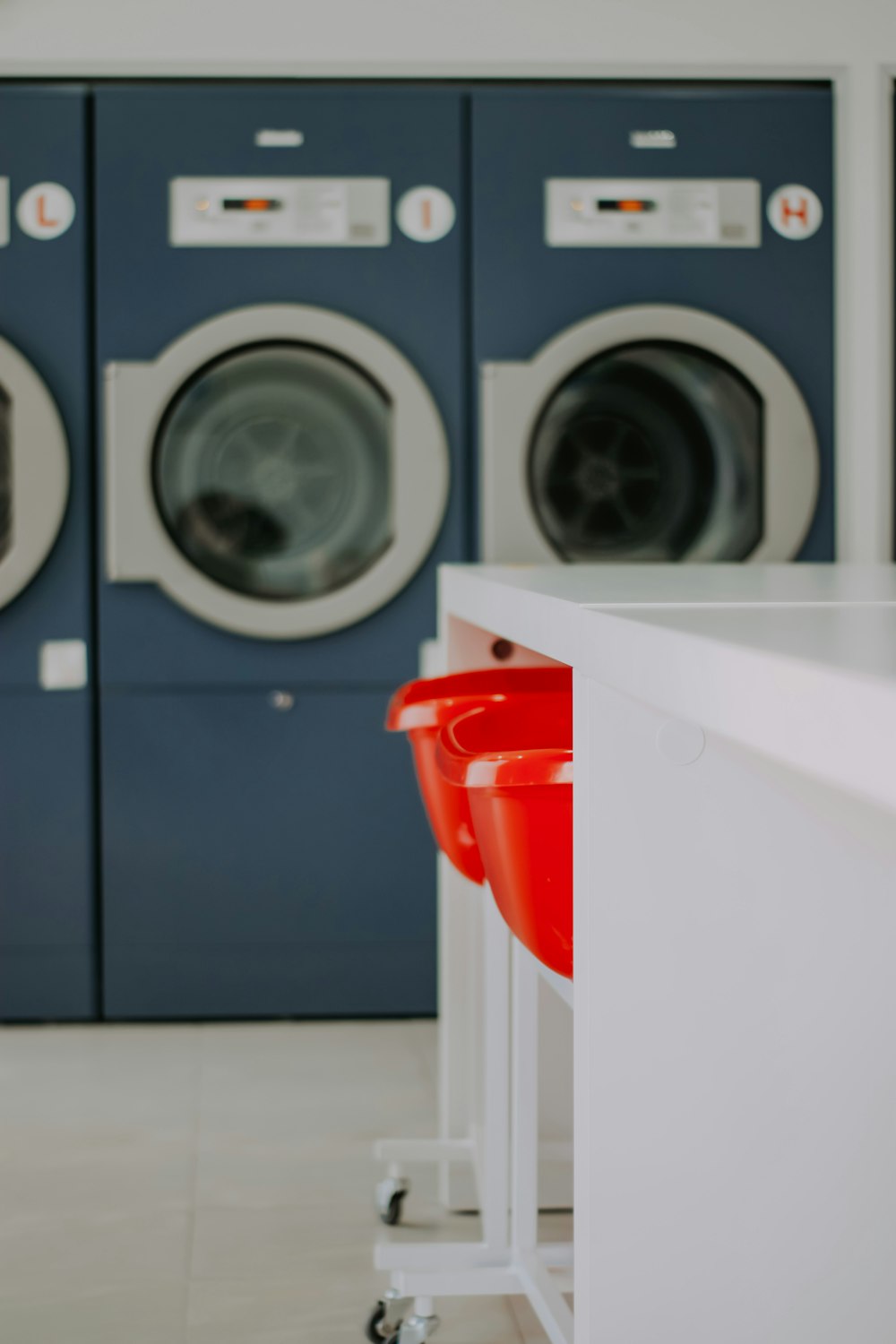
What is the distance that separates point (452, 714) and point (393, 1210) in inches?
32.7

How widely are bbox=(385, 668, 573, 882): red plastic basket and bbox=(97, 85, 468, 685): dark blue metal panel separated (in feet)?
3.96

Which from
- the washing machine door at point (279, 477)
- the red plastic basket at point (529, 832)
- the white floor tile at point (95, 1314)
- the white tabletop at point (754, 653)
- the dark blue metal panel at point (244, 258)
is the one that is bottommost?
the white floor tile at point (95, 1314)

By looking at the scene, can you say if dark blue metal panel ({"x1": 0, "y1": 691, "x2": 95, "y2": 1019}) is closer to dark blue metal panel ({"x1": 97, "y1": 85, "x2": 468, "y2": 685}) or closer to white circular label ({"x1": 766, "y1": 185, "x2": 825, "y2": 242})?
dark blue metal panel ({"x1": 97, "y1": 85, "x2": 468, "y2": 685})

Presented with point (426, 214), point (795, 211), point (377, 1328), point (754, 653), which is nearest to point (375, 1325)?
point (377, 1328)

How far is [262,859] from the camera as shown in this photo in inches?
116

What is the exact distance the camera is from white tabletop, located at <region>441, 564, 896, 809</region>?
0.53m

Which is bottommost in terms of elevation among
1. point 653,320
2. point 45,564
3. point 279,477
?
point 45,564

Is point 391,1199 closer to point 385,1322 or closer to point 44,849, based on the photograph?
point 385,1322

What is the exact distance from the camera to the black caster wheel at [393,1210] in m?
1.99

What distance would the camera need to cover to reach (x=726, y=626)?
81cm

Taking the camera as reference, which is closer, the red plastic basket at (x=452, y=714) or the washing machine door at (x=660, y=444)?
the red plastic basket at (x=452, y=714)

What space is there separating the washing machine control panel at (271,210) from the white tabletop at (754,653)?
5.24ft

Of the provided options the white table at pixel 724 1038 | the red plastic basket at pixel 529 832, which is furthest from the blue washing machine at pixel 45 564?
the white table at pixel 724 1038

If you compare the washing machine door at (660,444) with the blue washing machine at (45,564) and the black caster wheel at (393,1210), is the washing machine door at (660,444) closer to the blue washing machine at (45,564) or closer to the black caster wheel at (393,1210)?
the blue washing machine at (45,564)
